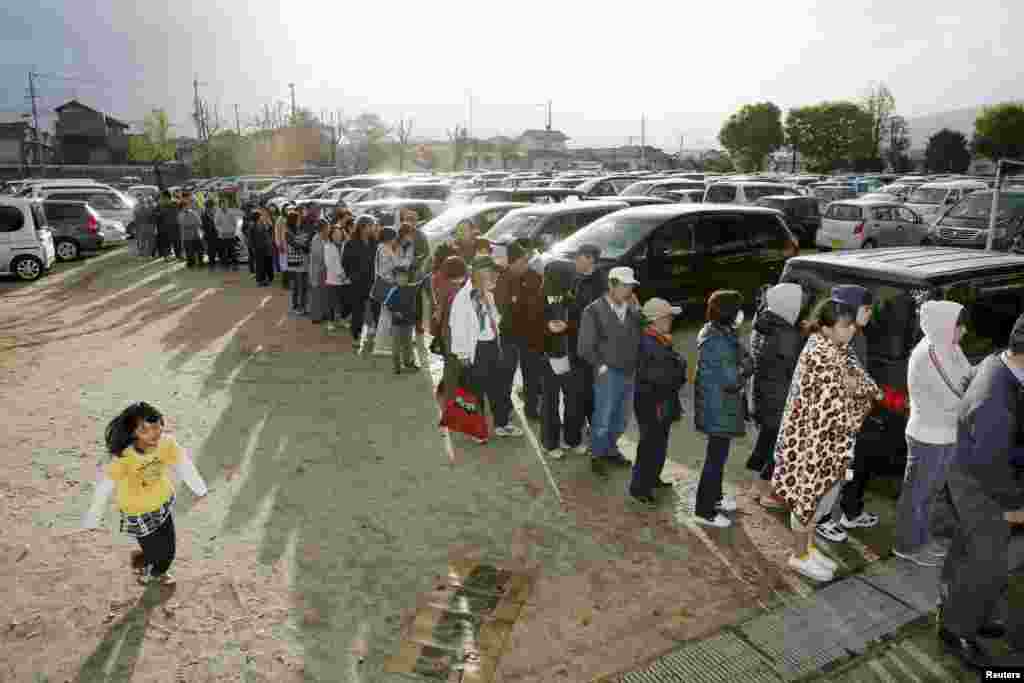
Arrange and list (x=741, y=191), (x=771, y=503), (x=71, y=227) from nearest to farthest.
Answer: (x=771, y=503)
(x=71, y=227)
(x=741, y=191)

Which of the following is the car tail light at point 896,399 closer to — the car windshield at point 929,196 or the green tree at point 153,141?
the car windshield at point 929,196

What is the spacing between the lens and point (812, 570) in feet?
14.5

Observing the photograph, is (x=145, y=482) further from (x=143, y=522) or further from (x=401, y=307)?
(x=401, y=307)

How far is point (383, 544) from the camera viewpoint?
4848 millimetres

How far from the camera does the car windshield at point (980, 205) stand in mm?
15516

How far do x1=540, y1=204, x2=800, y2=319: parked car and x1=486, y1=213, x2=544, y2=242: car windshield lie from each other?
0.85 m

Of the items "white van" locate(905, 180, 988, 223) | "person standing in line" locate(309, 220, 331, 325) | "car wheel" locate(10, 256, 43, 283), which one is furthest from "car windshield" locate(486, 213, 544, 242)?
"white van" locate(905, 180, 988, 223)

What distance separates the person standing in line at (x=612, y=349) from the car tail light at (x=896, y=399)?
182cm

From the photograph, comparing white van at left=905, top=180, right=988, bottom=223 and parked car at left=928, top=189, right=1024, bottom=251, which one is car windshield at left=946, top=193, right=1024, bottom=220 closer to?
parked car at left=928, top=189, right=1024, bottom=251

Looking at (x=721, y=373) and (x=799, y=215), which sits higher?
(x=799, y=215)

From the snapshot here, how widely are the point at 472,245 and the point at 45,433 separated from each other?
5.12m

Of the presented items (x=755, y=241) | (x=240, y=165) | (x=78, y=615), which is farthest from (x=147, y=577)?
(x=240, y=165)

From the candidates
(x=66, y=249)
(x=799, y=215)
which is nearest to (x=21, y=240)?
(x=66, y=249)

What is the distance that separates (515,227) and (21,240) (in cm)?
1115
